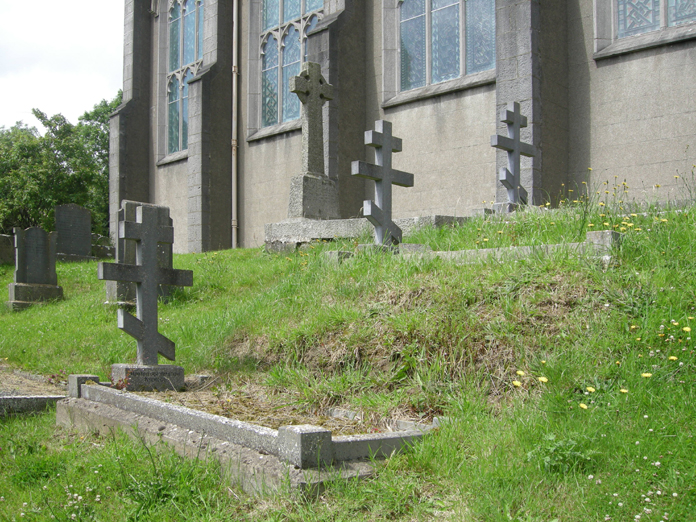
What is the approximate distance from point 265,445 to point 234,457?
0.55 ft

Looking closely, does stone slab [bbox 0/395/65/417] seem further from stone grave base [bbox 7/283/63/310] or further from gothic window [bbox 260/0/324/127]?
gothic window [bbox 260/0/324/127]

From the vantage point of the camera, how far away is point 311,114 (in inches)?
408

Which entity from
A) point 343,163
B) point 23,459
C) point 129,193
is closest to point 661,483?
point 23,459

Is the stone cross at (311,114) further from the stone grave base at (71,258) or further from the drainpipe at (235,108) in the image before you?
the stone grave base at (71,258)

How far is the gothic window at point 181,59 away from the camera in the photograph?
18.7 meters

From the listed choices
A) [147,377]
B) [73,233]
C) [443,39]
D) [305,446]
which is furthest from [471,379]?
[73,233]

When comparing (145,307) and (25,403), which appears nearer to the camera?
(25,403)

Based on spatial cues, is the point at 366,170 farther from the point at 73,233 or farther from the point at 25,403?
the point at 73,233

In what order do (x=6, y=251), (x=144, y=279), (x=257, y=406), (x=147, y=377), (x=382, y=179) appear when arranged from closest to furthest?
(x=257, y=406)
(x=147, y=377)
(x=144, y=279)
(x=382, y=179)
(x=6, y=251)

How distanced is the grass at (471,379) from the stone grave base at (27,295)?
4300mm

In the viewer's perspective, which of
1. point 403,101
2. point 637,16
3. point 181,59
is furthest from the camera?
point 181,59

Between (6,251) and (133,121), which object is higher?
(133,121)

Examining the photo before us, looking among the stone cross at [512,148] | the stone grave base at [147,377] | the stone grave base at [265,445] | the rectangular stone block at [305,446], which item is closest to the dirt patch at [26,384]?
the stone grave base at [147,377]

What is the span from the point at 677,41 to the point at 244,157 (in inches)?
405
